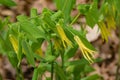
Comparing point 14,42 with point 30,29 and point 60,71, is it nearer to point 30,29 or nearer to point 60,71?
point 30,29

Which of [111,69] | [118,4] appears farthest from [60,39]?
[111,69]

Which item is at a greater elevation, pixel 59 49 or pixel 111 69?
pixel 59 49

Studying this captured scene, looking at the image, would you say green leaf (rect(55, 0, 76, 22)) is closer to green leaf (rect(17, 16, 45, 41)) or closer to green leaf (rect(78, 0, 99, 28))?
green leaf (rect(78, 0, 99, 28))

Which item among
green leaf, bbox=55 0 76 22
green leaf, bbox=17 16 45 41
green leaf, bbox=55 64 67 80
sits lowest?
green leaf, bbox=55 64 67 80

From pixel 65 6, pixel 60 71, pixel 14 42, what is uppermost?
pixel 65 6

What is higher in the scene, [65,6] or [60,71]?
[65,6]

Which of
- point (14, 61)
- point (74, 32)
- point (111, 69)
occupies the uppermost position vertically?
point (74, 32)

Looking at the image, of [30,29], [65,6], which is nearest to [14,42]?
[30,29]

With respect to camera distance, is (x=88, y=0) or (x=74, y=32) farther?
(x=88, y=0)

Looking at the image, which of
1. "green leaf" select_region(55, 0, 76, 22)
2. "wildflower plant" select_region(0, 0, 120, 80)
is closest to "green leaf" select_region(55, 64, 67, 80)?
"wildflower plant" select_region(0, 0, 120, 80)

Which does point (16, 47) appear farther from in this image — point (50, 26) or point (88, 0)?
point (88, 0)

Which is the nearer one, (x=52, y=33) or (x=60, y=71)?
(x=52, y=33)
